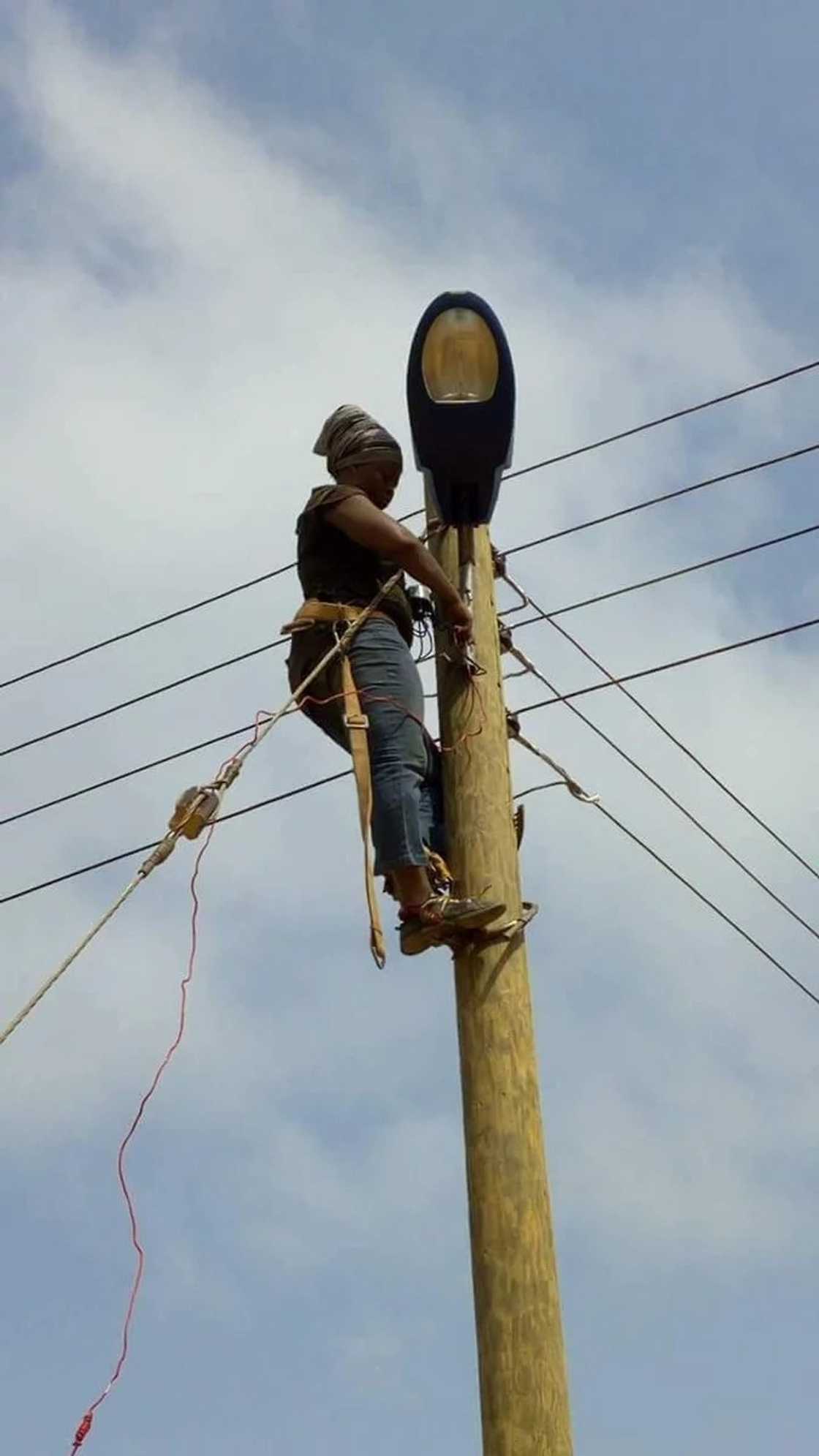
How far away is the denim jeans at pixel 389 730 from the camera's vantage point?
5055 mm

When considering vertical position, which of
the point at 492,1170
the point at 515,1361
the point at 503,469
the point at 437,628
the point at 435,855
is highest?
the point at 503,469

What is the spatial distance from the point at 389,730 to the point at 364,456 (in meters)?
0.83

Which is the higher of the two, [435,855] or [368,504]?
[368,504]

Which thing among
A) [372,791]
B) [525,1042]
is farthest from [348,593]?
[525,1042]

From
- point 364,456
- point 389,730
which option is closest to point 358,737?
point 389,730

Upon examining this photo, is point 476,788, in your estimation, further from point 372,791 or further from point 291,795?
point 291,795

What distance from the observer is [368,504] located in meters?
5.37

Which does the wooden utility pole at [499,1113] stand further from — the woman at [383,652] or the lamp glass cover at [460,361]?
the lamp glass cover at [460,361]

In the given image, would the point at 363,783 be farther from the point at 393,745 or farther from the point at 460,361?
the point at 460,361

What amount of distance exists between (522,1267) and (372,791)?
1.21m

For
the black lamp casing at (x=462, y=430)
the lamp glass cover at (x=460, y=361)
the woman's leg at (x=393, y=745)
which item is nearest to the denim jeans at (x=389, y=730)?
the woman's leg at (x=393, y=745)

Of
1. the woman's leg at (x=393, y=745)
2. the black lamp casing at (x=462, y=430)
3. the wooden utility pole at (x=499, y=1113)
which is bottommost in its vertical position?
the wooden utility pole at (x=499, y=1113)

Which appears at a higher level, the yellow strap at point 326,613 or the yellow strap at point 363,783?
the yellow strap at point 326,613

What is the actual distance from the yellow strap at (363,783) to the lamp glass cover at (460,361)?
→ 2.53 feet
